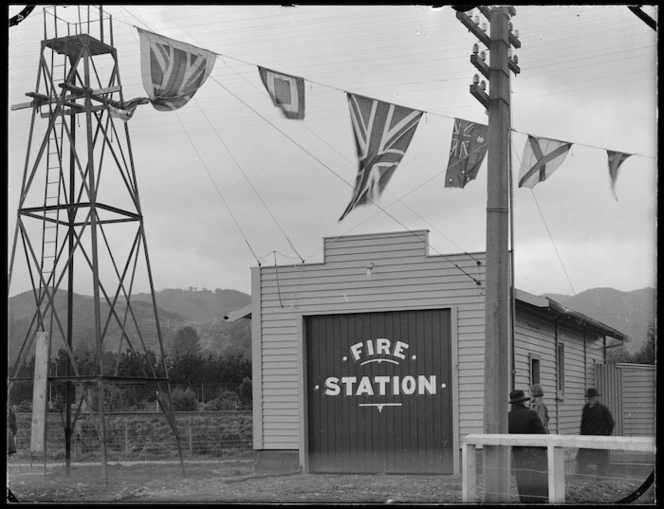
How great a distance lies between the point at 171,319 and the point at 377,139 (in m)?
99.6

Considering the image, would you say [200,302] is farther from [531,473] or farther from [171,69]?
[531,473]

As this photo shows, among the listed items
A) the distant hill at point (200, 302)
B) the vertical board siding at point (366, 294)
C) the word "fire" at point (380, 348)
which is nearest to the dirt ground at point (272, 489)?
the vertical board siding at point (366, 294)

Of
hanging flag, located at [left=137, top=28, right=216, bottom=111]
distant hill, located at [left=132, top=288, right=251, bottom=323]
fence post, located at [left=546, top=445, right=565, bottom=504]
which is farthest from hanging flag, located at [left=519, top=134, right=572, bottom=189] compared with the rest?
distant hill, located at [left=132, top=288, right=251, bottom=323]

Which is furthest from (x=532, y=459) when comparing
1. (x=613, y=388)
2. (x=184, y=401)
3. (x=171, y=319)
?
(x=171, y=319)

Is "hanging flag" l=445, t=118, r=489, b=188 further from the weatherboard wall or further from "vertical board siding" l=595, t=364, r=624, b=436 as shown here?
"vertical board siding" l=595, t=364, r=624, b=436

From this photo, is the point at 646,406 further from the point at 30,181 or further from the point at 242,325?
the point at 242,325

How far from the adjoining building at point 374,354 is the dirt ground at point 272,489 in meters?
0.72

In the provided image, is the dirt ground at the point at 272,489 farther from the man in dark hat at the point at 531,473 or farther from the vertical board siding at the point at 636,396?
the vertical board siding at the point at 636,396

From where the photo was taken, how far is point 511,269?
15.2 meters

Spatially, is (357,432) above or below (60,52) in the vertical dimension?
below

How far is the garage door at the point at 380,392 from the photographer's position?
17.1 metres

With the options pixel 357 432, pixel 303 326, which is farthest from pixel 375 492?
pixel 303 326

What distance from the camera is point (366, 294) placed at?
694 inches

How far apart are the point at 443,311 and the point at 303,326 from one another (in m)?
2.64
